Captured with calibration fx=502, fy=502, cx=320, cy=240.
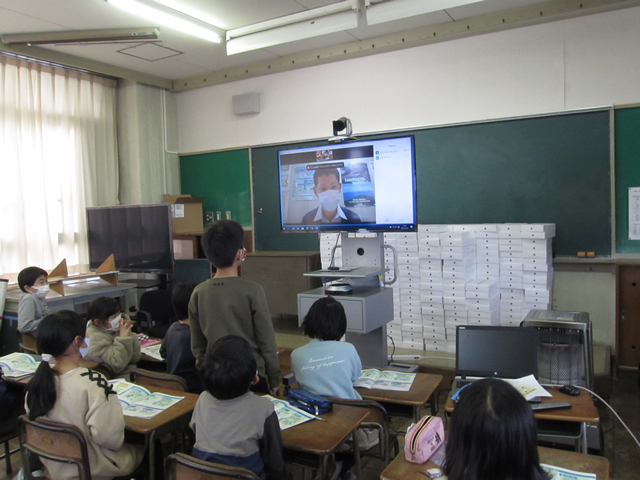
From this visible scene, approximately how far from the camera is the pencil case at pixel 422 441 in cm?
155

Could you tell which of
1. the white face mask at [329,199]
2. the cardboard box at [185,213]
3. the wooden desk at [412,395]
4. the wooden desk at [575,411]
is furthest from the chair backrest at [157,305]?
the wooden desk at [575,411]

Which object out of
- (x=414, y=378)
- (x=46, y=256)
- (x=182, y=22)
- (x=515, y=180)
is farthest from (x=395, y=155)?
(x=46, y=256)

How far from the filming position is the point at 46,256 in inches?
215

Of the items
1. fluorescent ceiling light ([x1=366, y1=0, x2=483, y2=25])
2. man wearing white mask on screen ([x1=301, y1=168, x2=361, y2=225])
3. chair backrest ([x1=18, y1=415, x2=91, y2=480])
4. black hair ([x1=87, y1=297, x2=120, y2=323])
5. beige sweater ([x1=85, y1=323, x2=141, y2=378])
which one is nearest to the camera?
chair backrest ([x1=18, y1=415, x2=91, y2=480])

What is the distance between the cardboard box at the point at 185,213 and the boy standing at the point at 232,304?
3.96 m

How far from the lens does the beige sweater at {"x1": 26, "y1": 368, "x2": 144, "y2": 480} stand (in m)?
1.89

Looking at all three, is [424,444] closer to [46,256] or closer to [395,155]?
[395,155]

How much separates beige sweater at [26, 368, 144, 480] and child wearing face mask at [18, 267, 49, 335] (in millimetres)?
2034

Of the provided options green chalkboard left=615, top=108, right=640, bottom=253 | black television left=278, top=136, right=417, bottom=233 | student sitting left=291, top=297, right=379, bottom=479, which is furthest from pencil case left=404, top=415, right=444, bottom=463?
green chalkboard left=615, top=108, right=640, bottom=253

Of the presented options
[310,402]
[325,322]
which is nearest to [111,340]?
[325,322]

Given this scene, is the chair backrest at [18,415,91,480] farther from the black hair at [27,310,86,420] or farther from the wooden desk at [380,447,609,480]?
the wooden desk at [380,447,609,480]

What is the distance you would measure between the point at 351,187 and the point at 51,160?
3.84 metres

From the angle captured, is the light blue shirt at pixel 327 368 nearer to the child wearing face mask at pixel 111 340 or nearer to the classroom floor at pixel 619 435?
the classroom floor at pixel 619 435

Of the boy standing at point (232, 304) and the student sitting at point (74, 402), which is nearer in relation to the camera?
the student sitting at point (74, 402)
